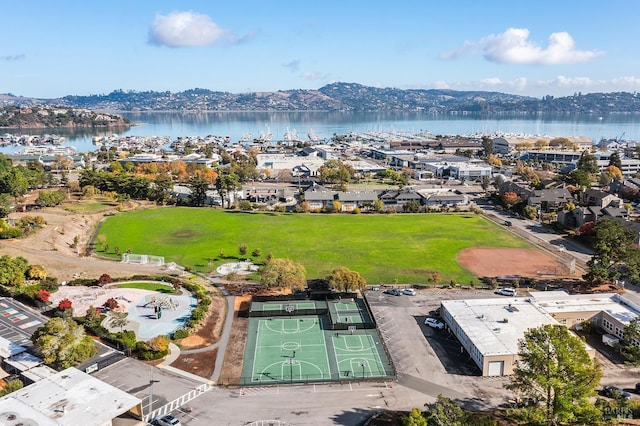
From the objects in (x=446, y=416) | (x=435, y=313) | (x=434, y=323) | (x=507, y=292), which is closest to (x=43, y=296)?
(x=434, y=323)

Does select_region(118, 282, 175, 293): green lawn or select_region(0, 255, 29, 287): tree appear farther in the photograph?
select_region(118, 282, 175, 293): green lawn

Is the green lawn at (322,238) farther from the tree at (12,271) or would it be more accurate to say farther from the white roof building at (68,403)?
the white roof building at (68,403)

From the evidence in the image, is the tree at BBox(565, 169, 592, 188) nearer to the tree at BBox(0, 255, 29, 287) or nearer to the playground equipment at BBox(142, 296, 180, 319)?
the playground equipment at BBox(142, 296, 180, 319)

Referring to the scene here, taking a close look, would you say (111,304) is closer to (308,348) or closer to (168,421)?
(168,421)

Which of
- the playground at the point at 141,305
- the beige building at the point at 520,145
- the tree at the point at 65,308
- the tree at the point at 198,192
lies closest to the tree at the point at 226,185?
the tree at the point at 198,192

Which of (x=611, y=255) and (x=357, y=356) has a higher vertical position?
(x=611, y=255)

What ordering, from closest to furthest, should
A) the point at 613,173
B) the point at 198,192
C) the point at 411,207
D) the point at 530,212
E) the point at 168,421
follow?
the point at 168,421 < the point at 530,212 < the point at 411,207 < the point at 198,192 < the point at 613,173

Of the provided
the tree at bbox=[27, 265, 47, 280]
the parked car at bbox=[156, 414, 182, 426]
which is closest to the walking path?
the parked car at bbox=[156, 414, 182, 426]
